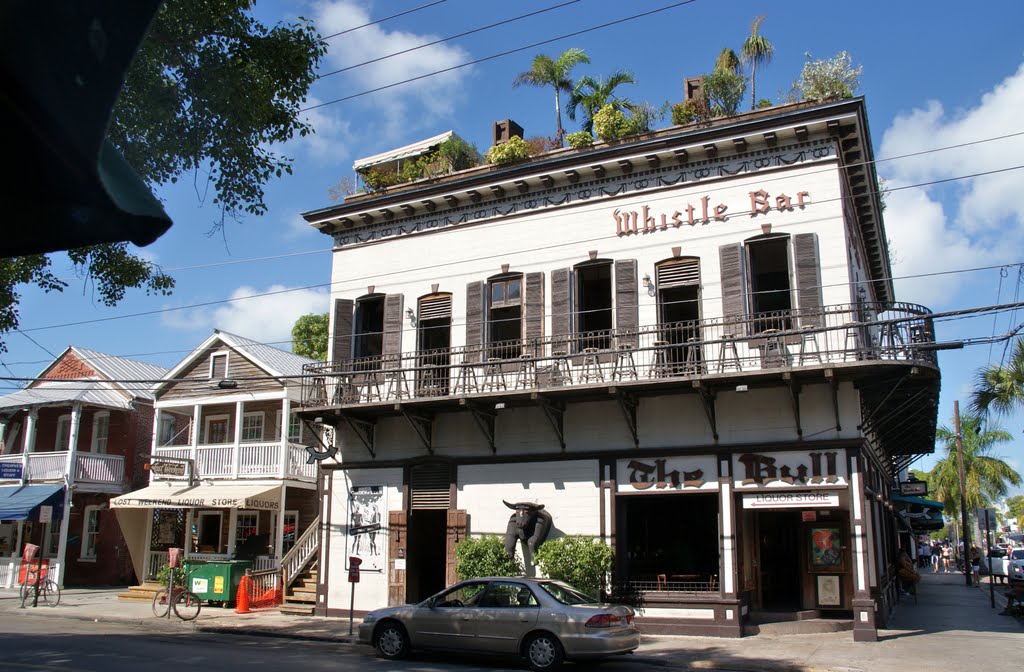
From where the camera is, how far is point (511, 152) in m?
21.1

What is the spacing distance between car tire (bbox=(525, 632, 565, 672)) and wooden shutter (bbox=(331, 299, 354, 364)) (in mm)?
10437

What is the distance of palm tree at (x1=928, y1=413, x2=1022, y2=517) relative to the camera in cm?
4884

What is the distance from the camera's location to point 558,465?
18812 millimetres

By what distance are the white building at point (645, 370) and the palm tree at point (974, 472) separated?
3144 centimetres

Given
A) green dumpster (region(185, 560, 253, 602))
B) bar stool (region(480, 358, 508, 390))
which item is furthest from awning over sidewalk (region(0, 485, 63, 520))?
bar stool (region(480, 358, 508, 390))

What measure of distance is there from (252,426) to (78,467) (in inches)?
241

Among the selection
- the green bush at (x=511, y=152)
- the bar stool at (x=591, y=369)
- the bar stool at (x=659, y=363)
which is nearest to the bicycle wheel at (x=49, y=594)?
the bar stool at (x=591, y=369)

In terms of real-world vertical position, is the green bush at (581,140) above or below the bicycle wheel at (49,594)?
above

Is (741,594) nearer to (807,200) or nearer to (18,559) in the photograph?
(807,200)

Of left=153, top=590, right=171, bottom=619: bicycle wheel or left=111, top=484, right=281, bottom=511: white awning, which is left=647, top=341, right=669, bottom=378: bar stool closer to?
left=153, top=590, right=171, bottom=619: bicycle wheel

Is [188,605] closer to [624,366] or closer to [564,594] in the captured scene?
[564,594]

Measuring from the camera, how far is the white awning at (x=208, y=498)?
25188 mm

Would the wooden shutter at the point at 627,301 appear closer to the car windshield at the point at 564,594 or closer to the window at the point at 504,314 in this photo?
the window at the point at 504,314

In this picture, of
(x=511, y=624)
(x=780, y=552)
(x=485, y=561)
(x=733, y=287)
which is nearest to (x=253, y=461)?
(x=485, y=561)
